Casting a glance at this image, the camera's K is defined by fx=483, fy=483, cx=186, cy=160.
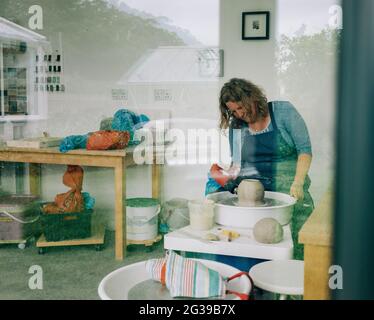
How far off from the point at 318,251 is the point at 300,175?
0.48 metres

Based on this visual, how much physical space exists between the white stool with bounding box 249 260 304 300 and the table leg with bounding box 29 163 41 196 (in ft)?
3.24

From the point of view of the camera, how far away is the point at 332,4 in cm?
156

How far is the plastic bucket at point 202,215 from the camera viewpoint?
1740mm

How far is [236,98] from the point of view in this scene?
6.00ft

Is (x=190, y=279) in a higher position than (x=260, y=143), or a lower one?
lower

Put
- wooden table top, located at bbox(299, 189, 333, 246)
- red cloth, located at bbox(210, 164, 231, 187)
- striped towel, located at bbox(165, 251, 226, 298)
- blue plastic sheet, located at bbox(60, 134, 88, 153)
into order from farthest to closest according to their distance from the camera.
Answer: blue plastic sheet, located at bbox(60, 134, 88, 153)
red cloth, located at bbox(210, 164, 231, 187)
striped towel, located at bbox(165, 251, 226, 298)
wooden table top, located at bbox(299, 189, 333, 246)

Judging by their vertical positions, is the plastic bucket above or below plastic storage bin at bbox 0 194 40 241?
above

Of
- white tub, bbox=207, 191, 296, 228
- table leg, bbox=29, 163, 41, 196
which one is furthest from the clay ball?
table leg, bbox=29, 163, 41, 196

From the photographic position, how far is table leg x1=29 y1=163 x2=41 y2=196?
2012 millimetres

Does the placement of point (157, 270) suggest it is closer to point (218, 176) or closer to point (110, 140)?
point (218, 176)

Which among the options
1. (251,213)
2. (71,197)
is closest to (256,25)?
(251,213)

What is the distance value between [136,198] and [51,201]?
1.39 feet

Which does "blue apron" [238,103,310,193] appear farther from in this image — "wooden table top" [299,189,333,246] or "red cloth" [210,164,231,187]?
"wooden table top" [299,189,333,246]

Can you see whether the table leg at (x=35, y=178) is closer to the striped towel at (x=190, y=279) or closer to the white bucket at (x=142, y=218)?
the white bucket at (x=142, y=218)
